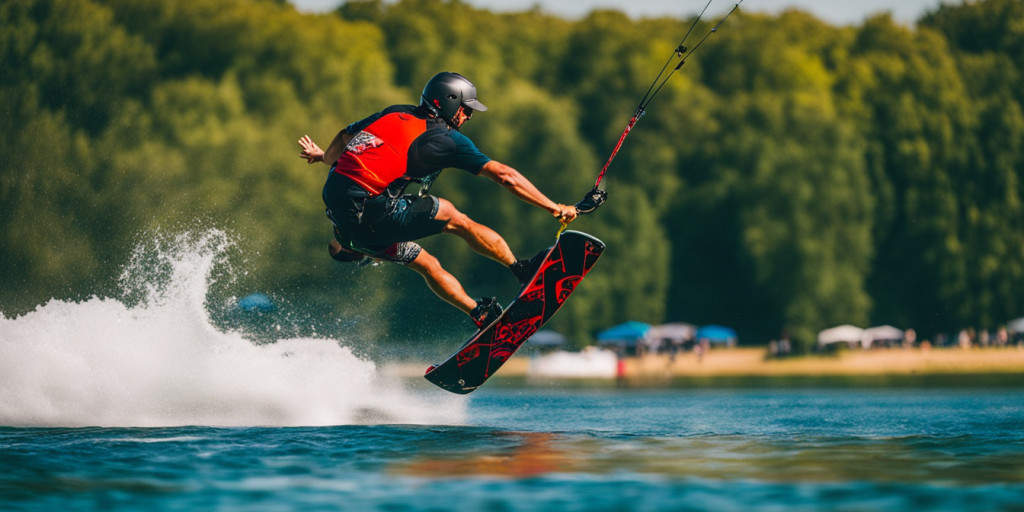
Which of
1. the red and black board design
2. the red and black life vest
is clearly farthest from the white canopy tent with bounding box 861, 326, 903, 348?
the red and black life vest

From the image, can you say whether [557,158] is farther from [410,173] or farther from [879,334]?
[410,173]

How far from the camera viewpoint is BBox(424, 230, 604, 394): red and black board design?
11406 millimetres

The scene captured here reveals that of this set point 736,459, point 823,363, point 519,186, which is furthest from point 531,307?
point 823,363

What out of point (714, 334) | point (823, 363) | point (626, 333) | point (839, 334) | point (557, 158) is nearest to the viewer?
point (557, 158)

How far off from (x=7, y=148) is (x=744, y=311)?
26739 mm

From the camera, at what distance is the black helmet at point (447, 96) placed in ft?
34.8

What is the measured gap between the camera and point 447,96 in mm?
10602

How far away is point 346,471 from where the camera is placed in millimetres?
7758

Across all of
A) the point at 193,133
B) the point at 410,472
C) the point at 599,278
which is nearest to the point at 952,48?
the point at 599,278

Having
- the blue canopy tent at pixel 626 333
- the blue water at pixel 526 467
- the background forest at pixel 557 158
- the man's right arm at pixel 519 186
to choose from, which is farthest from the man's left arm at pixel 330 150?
the blue canopy tent at pixel 626 333

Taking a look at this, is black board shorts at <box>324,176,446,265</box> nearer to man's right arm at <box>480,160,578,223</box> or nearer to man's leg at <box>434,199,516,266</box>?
man's leg at <box>434,199,516,266</box>

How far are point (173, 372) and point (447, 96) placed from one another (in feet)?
14.1

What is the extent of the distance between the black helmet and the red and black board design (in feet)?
4.96

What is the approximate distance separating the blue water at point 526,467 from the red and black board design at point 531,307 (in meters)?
0.66
